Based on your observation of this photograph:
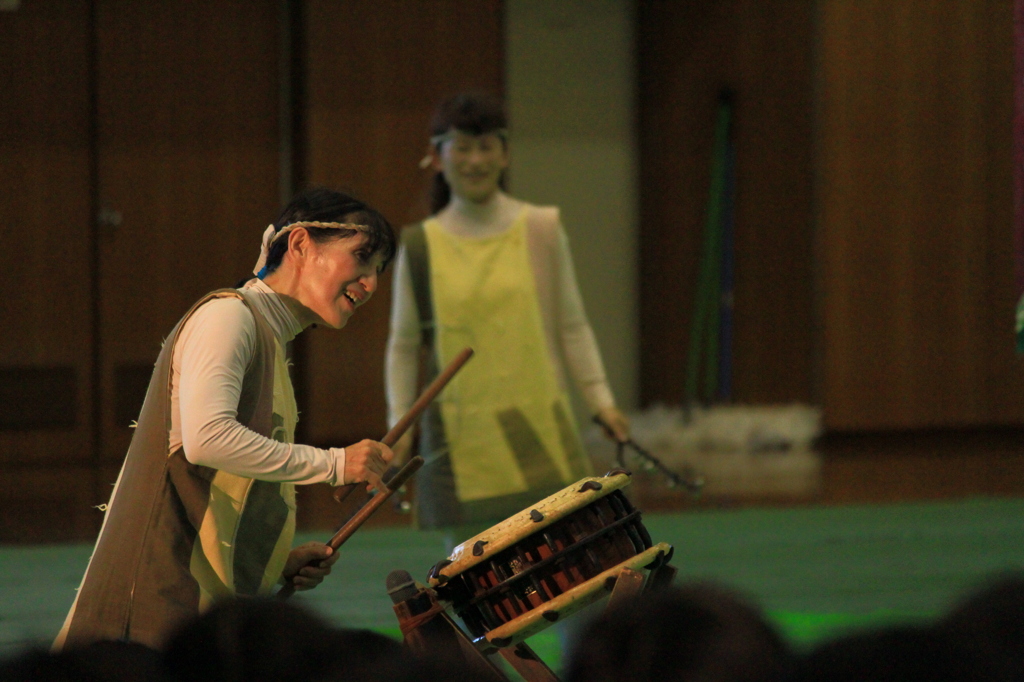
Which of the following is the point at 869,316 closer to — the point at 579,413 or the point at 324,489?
the point at 579,413

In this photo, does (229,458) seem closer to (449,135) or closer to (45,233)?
(449,135)

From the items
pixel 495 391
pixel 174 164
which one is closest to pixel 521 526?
pixel 495 391

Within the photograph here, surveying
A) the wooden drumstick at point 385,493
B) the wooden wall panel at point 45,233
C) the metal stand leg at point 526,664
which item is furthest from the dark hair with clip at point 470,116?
the wooden wall panel at point 45,233

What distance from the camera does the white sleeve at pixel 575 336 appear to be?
9.27 feet

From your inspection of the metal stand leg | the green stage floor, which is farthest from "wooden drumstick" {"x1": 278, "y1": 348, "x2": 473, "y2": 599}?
the green stage floor

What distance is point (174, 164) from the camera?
633 cm

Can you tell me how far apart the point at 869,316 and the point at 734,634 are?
553 cm

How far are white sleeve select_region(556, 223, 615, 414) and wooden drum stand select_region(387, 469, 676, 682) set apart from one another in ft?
3.53

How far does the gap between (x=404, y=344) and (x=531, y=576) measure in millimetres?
1223

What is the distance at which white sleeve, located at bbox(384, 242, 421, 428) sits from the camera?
2814 mm

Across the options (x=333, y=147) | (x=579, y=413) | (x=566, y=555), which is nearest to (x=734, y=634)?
(x=566, y=555)

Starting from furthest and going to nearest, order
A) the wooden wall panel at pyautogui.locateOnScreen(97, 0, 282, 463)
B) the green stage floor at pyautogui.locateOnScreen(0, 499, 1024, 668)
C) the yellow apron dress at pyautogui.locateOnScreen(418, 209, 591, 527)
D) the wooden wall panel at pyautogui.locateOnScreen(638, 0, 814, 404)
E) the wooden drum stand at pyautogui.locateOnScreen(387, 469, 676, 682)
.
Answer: the wooden wall panel at pyautogui.locateOnScreen(638, 0, 814, 404)
the wooden wall panel at pyautogui.locateOnScreen(97, 0, 282, 463)
the green stage floor at pyautogui.locateOnScreen(0, 499, 1024, 668)
the yellow apron dress at pyautogui.locateOnScreen(418, 209, 591, 527)
the wooden drum stand at pyautogui.locateOnScreen(387, 469, 676, 682)

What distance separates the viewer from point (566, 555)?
1.68 meters

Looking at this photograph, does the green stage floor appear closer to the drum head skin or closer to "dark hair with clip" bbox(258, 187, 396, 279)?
the drum head skin
